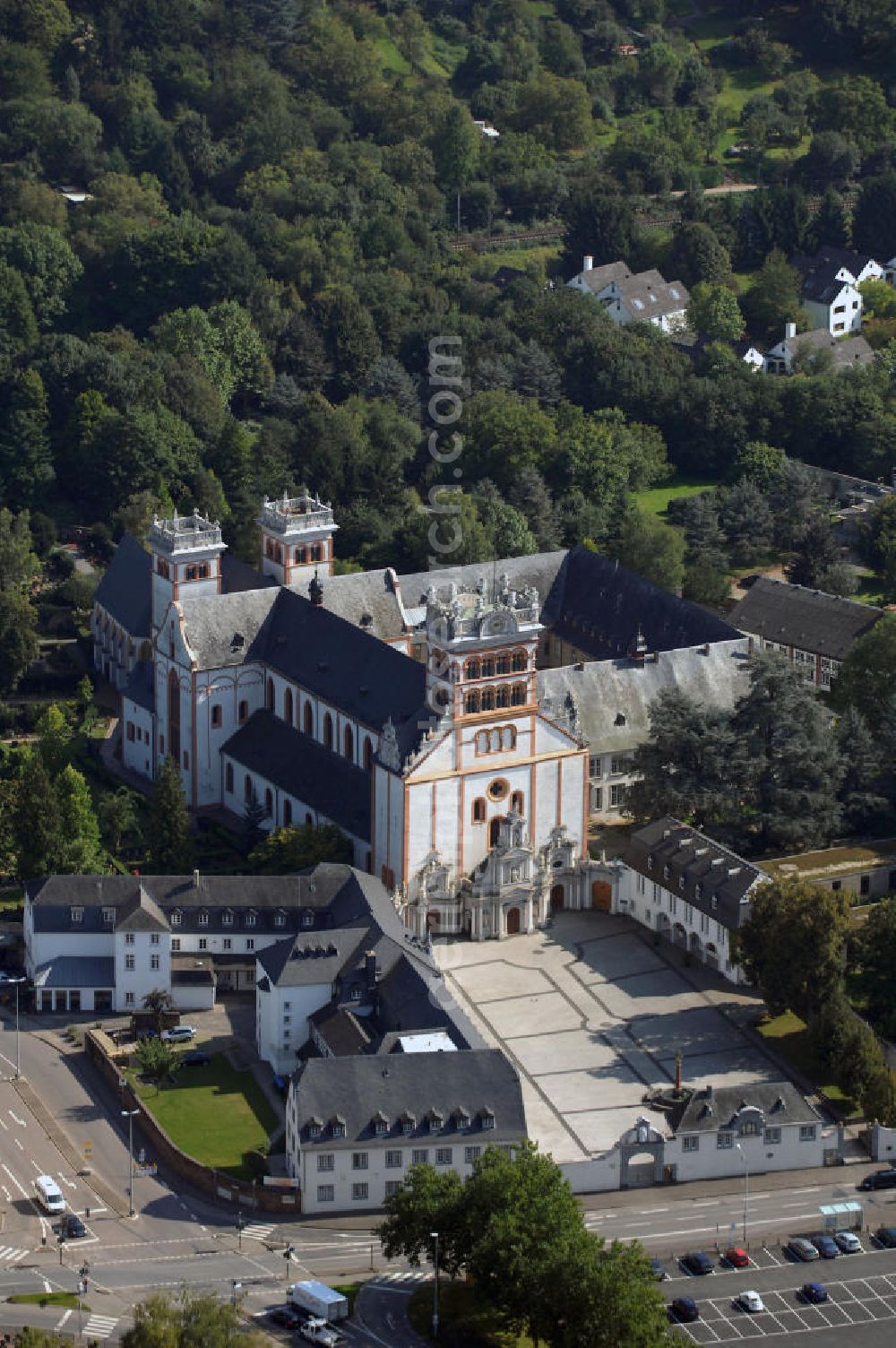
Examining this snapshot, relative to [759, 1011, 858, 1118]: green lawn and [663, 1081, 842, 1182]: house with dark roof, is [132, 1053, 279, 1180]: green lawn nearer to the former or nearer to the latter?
[663, 1081, 842, 1182]: house with dark roof

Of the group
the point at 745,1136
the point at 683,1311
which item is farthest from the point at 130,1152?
the point at 745,1136

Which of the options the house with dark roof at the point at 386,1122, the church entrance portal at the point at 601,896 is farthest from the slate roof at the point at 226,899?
the house with dark roof at the point at 386,1122

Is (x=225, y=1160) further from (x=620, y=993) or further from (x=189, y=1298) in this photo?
(x=620, y=993)

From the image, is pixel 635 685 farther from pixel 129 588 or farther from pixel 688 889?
pixel 129 588

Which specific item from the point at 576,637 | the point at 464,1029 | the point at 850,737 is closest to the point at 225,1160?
the point at 464,1029

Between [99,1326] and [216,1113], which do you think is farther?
[216,1113]

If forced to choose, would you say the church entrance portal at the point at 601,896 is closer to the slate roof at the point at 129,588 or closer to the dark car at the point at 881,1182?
the dark car at the point at 881,1182

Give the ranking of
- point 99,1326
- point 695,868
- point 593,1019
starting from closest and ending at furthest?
point 99,1326 < point 593,1019 < point 695,868
